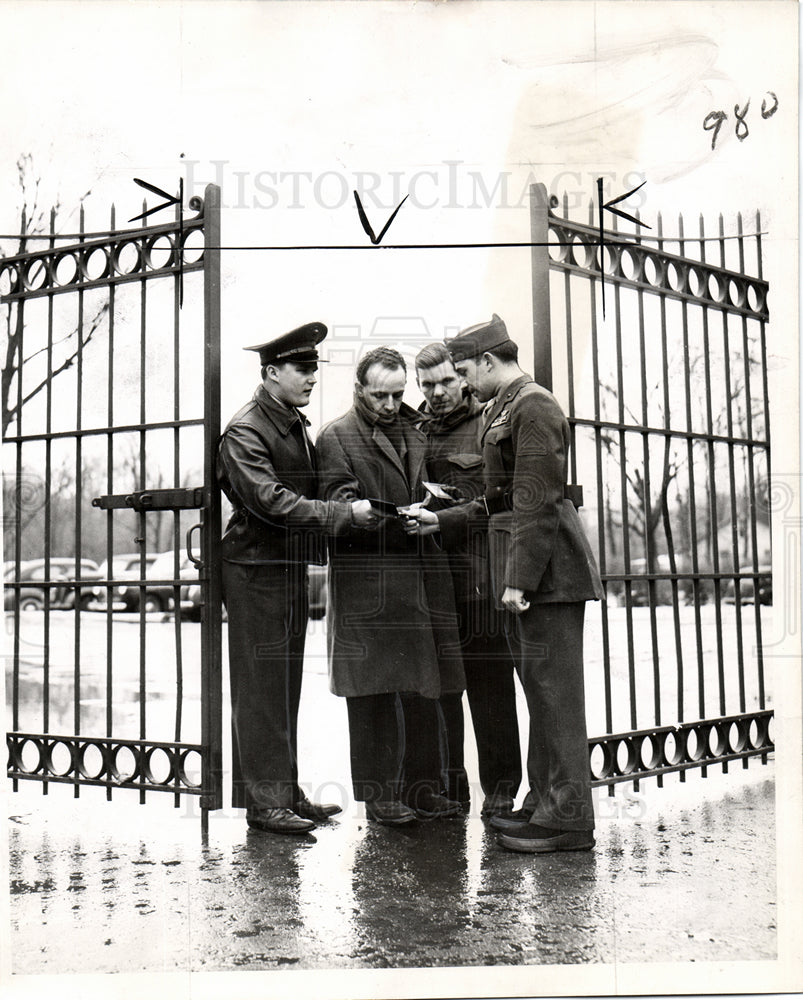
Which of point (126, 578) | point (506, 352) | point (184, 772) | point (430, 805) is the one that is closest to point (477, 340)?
point (506, 352)

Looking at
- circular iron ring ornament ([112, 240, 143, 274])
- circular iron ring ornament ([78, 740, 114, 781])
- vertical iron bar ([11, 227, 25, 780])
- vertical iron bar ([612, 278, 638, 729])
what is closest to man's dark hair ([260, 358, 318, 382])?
circular iron ring ornament ([112, 240, 143, 274])

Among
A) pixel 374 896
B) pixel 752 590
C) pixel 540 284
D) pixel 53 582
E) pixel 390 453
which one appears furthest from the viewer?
pixel 752 590

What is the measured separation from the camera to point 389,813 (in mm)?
3182

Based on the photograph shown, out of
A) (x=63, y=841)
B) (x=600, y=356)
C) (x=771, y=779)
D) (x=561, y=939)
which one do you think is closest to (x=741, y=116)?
(x=600, y=356)

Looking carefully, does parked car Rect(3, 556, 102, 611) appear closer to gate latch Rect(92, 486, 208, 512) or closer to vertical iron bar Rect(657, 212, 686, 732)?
gate latch Rect(92, 486, 208, 512)

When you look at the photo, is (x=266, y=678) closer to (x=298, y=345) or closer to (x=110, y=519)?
(x=110, y=519)

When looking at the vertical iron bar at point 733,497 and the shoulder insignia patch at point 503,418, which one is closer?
the shoulder insignia patch at point 503,418

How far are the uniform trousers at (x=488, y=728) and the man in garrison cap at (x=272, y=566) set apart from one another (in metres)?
0.45

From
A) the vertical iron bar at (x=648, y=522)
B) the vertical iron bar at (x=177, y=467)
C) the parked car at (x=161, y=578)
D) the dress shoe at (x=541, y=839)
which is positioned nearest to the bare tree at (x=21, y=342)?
the vertical iron bar at (x=177, y=467)

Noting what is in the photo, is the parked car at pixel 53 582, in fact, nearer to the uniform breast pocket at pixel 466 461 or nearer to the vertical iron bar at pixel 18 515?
the vertical iron bar at pixel 18 515

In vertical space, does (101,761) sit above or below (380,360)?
below

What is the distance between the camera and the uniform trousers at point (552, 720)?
3.18 m

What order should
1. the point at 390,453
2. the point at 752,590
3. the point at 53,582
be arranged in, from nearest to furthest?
the point at 390,453, the point at 53,582, the point at 752,590

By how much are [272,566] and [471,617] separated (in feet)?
2.33
